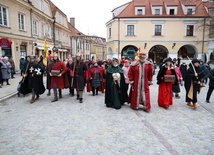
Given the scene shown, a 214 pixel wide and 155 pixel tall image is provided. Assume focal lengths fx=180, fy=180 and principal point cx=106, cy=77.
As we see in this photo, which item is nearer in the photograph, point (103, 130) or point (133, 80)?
point (103, 130)

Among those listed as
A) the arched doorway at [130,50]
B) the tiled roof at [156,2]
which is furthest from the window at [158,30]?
the arched doorway at [130,50]

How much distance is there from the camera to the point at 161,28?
2817cm

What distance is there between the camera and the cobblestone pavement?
11.7 ft

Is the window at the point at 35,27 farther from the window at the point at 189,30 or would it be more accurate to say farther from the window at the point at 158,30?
the window at the point at 189,30

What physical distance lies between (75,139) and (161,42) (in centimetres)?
2716

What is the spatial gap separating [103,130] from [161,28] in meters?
26.8

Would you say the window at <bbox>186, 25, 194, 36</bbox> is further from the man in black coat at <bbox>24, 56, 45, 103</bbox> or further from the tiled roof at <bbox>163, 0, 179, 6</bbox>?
the man in black coat at <bbox>24, 56, 45, 103</bbox>

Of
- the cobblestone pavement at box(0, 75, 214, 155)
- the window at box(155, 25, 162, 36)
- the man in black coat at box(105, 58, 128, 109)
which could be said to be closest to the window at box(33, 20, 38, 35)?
the cobblestone pavement at box(0, 75, 214, 155)

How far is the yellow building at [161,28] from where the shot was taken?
27.8 m

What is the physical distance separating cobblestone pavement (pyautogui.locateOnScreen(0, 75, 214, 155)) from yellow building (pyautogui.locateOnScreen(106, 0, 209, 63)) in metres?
22.9

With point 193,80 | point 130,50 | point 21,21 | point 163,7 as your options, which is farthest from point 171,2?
point 193,80

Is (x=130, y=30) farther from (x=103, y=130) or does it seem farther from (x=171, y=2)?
(x=103, y=130)

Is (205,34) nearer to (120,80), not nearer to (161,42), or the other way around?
(161,42)

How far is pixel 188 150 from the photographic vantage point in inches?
139
